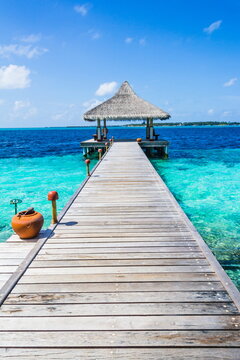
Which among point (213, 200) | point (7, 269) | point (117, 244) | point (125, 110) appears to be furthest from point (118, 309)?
point (125, 110)

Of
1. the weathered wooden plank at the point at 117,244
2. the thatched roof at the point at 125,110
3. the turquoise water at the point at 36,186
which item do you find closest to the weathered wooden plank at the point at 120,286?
the weathered wooden plank at the point at 117,244

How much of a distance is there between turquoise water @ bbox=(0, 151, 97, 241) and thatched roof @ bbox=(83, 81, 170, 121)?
449 cm

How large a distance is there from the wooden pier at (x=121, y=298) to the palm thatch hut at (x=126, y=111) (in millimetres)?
16244

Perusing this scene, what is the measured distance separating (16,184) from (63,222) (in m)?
10.9

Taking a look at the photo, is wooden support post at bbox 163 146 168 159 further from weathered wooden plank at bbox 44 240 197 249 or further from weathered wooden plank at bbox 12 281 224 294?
weathered wooden plank at bbox 12 281 224 294

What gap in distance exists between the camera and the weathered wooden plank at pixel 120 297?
262 centimetres

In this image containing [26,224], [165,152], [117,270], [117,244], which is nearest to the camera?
[117,270]

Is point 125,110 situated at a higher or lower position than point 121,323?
higher

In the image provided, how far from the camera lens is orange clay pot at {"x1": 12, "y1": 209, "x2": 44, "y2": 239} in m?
4.15

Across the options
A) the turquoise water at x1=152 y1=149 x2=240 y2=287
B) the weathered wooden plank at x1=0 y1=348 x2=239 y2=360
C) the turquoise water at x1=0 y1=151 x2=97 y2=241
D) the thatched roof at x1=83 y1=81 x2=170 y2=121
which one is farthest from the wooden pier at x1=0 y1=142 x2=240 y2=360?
the thatched roof at x1=83 y1=81 x2=170 y2=121

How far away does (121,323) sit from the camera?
7.63 feet

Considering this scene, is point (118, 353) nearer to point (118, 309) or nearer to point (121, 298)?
point (118, 309)

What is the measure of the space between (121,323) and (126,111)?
62.9 feet

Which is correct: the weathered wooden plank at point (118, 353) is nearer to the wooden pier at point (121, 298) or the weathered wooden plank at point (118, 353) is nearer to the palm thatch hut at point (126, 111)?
the wooden pier at point (121, 298)
